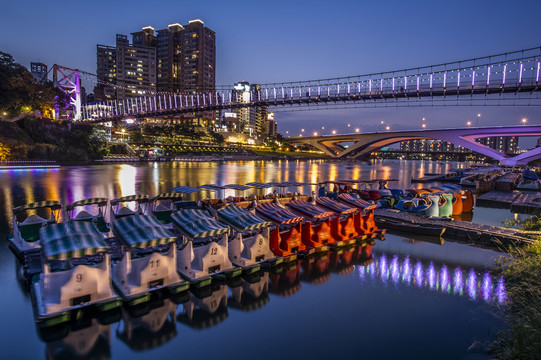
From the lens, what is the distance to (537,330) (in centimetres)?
543

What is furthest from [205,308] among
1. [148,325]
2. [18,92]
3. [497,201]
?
[18,92]

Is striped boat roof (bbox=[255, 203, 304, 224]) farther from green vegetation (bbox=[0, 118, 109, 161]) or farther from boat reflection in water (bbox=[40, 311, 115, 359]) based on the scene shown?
green vegetation (bbox=[0, 118, 109, 161])

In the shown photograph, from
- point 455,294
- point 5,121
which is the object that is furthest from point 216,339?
point 5,121

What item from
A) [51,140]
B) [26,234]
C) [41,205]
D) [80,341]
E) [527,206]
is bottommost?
[80,341]

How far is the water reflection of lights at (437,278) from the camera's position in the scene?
9.20 m

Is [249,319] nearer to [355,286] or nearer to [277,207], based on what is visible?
[355,286]

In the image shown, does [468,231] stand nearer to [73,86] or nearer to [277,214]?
[277,214]

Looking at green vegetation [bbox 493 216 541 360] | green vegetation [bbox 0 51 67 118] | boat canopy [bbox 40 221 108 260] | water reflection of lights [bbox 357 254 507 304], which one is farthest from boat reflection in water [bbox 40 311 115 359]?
green vegetation [bbox 0 51 67 118]

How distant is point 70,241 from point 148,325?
2.68m

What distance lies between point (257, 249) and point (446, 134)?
91863 millimetres

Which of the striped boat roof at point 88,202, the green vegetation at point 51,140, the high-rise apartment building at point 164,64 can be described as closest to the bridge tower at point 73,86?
the green vegetation at point 51,140

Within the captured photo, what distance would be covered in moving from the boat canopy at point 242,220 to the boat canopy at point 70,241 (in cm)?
391

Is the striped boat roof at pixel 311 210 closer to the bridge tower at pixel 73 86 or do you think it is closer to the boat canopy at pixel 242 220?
the boat canopy at pixel 242 220

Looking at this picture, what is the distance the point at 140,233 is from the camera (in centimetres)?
823
